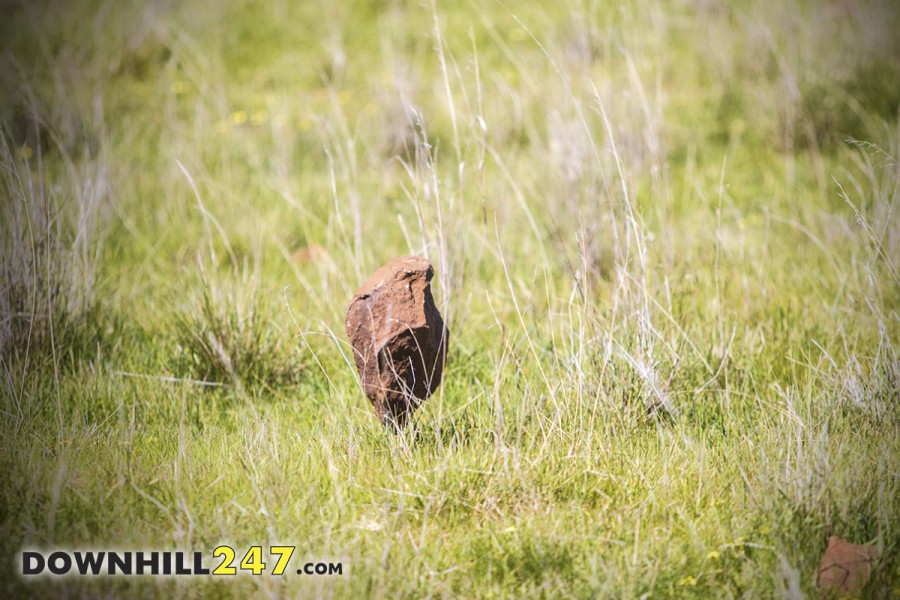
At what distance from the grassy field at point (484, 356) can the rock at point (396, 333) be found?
161 millimetres

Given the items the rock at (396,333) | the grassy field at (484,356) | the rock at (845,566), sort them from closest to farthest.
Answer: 1. the rock at (845,566)
2. the grassy field at (484,356)
3. the rock at (396,333)

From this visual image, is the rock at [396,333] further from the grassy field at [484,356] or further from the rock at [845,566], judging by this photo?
the rock at [845,566]

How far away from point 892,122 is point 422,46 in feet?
11.2

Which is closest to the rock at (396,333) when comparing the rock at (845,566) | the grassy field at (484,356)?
the grassy field at (484,356)

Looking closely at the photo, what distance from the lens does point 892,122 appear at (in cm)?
470

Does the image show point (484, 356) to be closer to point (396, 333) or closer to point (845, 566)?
point (396, 333)

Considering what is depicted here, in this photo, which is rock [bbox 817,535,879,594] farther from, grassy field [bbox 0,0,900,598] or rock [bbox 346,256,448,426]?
rock [bbox 346,256,448,426]

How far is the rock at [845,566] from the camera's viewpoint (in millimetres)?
1669

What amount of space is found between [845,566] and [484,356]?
1384 mm

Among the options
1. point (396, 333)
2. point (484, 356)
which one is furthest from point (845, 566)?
point (484, 356)

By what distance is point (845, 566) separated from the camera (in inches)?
66.3

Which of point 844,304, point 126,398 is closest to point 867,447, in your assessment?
point 844,304

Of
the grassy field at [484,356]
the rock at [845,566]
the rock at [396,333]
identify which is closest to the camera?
the rock at [845,566]

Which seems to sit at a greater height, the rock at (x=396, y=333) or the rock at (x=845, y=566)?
the rock at (x=396, y=333)
